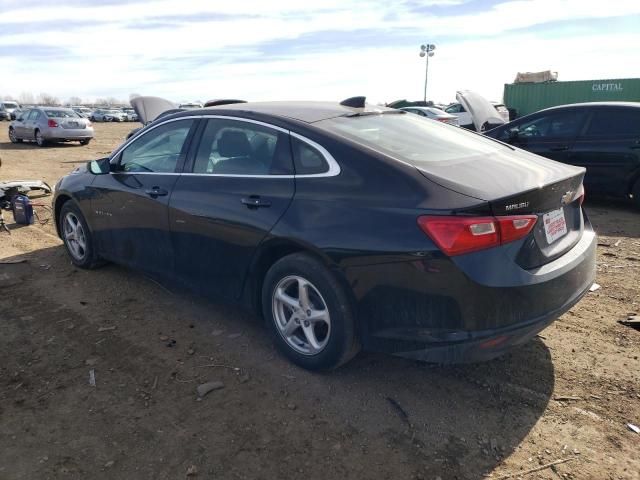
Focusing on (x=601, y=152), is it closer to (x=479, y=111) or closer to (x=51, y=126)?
(x=479, y=111)

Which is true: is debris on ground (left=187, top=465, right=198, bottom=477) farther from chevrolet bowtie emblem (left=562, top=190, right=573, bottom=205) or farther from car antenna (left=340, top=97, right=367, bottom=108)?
car antenna (left=340, top=97, right=367, bottom=108)

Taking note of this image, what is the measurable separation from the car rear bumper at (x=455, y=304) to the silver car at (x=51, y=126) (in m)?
19.6

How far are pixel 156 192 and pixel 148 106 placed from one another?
38.8ft

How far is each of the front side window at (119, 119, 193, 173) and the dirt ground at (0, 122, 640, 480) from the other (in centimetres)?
118

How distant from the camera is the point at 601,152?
7551mm

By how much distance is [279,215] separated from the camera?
3.19 metres

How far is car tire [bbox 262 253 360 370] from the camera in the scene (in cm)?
297

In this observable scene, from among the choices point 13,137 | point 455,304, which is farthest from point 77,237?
point 13,137

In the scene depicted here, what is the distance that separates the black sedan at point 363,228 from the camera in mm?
2625

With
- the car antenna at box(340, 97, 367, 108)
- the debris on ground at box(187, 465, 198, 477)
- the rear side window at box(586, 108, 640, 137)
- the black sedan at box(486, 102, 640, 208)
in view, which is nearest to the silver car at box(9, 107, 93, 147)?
the black sedan at box(486, 102, 640, 208)

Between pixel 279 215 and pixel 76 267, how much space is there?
3.11m

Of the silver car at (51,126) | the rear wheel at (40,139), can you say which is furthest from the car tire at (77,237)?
the rear wheel at (40,139)

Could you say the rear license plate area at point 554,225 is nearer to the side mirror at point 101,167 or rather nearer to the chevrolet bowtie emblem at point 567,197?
the chevrolet bowtie emblem at point 567,197

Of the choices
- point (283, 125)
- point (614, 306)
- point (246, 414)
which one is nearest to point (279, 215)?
point (283, 125)
